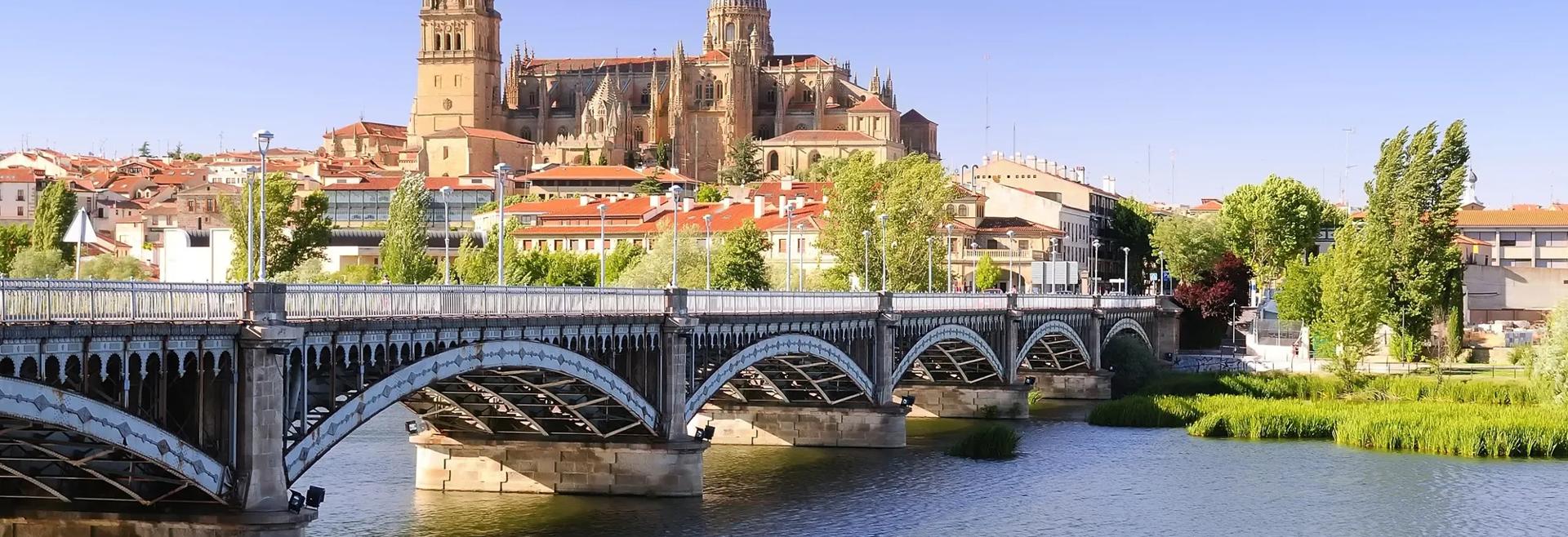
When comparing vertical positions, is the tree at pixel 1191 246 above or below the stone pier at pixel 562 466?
above

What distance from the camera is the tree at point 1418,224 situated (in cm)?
9156

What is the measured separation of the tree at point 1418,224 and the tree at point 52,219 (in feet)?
243

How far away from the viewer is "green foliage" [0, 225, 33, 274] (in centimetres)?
12806

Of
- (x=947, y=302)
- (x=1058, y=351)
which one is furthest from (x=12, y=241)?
(x=947, y=302)

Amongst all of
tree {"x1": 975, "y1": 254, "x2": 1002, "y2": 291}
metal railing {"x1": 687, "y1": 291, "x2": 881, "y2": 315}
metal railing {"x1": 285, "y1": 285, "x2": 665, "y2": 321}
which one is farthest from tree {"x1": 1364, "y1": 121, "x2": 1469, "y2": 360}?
metal railing {"x1": 285, "y1": 285, "x2": 665, "y2": 321}

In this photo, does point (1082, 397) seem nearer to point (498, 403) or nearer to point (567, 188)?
point (498, 403)

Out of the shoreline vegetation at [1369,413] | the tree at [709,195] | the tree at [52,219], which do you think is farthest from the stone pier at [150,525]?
the tree at [709,195]

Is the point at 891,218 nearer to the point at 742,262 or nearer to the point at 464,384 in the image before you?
the point at 742,262

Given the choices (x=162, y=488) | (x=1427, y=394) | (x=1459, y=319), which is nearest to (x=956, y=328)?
(x=1427, y=394)

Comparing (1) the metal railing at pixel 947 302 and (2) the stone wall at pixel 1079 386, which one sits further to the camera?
(2) the stone wall at pixel 1079 386

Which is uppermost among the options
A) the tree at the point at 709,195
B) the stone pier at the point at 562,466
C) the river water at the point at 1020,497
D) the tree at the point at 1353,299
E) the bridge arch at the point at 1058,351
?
the tree at the point at 709,195

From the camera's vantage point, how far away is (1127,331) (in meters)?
100

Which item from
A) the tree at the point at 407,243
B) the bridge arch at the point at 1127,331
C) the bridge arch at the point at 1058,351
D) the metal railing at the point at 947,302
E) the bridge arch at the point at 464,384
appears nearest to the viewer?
the bridge arch at the point at 464,384

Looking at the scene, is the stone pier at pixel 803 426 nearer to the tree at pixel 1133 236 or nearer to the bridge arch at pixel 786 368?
the bridge arch at pixel 786 368
